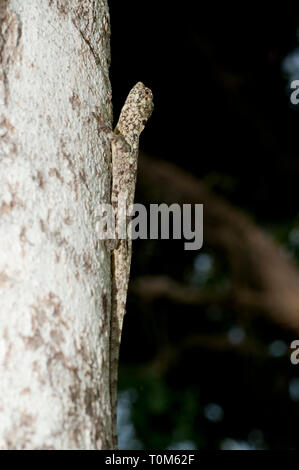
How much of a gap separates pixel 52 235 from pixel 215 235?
264 inches

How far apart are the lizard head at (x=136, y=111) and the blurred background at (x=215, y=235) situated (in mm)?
4275

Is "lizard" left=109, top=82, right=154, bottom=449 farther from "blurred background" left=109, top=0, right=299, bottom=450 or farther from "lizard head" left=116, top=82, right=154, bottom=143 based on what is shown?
"blurred background" left=109, top=0, right=299, bottom=450

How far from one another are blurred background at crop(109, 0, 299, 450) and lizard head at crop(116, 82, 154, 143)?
4275 mm

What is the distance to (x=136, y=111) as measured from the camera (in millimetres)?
3439

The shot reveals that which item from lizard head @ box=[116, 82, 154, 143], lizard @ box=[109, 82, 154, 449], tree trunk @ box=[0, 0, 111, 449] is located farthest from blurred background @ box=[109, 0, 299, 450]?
tree trunk @ box=[0, 0, 111, 449]

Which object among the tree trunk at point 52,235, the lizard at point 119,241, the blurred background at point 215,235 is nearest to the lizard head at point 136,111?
the lizard at point 119,241

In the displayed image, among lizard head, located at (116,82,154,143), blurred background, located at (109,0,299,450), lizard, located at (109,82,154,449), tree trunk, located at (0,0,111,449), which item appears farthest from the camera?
blurred background, located at (109,0,299,450)

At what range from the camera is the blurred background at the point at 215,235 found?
26.9 ft

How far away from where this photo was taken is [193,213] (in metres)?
8.03

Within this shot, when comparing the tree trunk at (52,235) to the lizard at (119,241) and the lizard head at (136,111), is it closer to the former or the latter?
the lizard at (119,241)

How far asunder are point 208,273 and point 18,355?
8.75 metres

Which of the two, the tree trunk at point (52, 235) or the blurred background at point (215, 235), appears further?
the blurred background at point (215, 235)

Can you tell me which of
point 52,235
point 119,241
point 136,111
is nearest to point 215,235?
point 136,111

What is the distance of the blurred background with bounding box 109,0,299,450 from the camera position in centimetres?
→ 820
